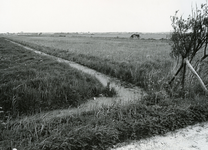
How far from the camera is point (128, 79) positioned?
8086 millimetres

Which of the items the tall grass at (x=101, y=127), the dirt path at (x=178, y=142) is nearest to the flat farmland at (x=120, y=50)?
the tall grass at (x=101, y=127)

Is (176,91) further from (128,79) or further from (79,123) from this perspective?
(79,123)

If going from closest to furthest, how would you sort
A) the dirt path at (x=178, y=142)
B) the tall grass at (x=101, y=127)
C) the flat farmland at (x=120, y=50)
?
1. the tall grass at (x=101, y=127)
2. the dirt path at (x=178, y=142)
3. the flat farmland at (x=120, y=50)

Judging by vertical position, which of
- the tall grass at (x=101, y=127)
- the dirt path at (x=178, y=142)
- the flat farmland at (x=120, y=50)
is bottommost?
the dirt path at (x=178, y=142)

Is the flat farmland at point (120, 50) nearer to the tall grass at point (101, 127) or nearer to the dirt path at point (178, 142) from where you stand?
the tall grass at point (101, 127)

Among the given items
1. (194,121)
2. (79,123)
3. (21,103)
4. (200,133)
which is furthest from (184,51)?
(21,103)

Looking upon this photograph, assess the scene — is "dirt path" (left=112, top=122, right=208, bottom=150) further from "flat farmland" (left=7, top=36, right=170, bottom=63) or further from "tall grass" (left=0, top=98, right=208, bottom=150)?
"flat farmland" (left=7, top=36, right=170, bottom=63)

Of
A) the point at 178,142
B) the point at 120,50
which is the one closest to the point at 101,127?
the point at 178,142

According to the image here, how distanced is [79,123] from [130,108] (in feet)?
4.76

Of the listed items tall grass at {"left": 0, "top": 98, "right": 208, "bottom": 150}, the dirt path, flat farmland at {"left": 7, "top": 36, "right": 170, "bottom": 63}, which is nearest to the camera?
tall grass at {"left": 0, "top": 98, "right": 208, "bottom": 150}

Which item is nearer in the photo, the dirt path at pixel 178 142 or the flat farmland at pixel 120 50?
the dirt path at pixel 178 142

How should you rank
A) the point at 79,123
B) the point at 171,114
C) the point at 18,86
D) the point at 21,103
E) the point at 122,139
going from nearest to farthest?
the point at 122,139, the point at 79,123, the point at 171,114, the point at 21,103, the point at 18,86

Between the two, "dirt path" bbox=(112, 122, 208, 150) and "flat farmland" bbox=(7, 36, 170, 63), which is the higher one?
"flat farmland" bbox=(7, 36, 170, 63)

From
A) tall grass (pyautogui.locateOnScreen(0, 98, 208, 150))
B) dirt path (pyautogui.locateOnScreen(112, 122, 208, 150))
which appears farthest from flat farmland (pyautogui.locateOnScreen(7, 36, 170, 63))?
dirt path (pyautogui.locateOnScreen(112, 122, 208, 150))
